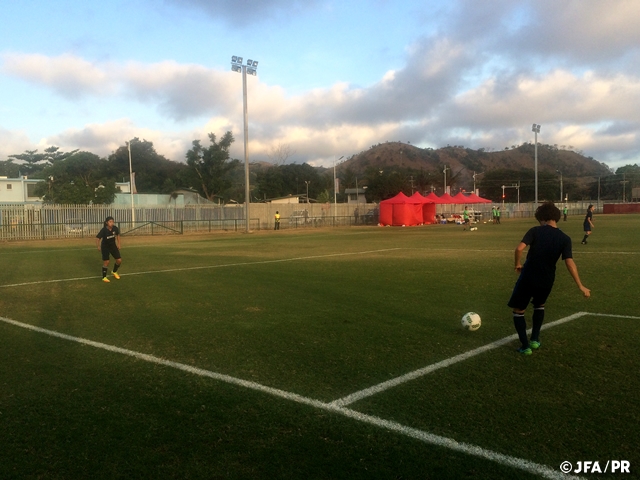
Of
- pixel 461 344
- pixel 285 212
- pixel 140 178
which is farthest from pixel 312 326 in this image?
pixel 140 178

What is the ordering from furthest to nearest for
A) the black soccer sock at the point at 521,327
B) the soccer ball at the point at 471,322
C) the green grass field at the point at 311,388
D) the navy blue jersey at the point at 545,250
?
the soccer ball at the point at 471,322
the black soccer sock at the point at 521,327
the navy blue jersey at the point at 545,250
the green grass field at the point at 311,388

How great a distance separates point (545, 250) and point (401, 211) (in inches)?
1766

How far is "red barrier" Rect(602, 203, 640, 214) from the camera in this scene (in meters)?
82.9

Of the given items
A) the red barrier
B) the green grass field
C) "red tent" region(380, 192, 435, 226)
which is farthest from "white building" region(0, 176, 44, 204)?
the red barrier

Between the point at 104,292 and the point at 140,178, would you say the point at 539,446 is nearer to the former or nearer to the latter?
the point at 104,292

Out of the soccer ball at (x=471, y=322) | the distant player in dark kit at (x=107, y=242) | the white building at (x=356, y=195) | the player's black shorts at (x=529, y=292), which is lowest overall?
the soccer ball at (x=471, y=322)

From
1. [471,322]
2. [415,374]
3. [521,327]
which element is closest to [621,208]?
[471,322]

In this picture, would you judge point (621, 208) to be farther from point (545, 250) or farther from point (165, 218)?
point (545, 250)

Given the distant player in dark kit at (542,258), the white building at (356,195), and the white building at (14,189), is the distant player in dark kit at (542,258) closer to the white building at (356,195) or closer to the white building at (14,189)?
the white building at (14,189)

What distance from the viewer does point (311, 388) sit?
16.8 feet

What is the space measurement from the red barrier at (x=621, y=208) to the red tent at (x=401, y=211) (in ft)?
166

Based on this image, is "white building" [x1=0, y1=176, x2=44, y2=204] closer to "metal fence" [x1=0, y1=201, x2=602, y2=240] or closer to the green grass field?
"metal fence" [x1=0, y1=201, x2=602, y2=240]

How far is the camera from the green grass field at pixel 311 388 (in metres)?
3.75

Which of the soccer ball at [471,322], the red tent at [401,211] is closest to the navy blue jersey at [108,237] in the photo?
the soccer ball at [471,322]
